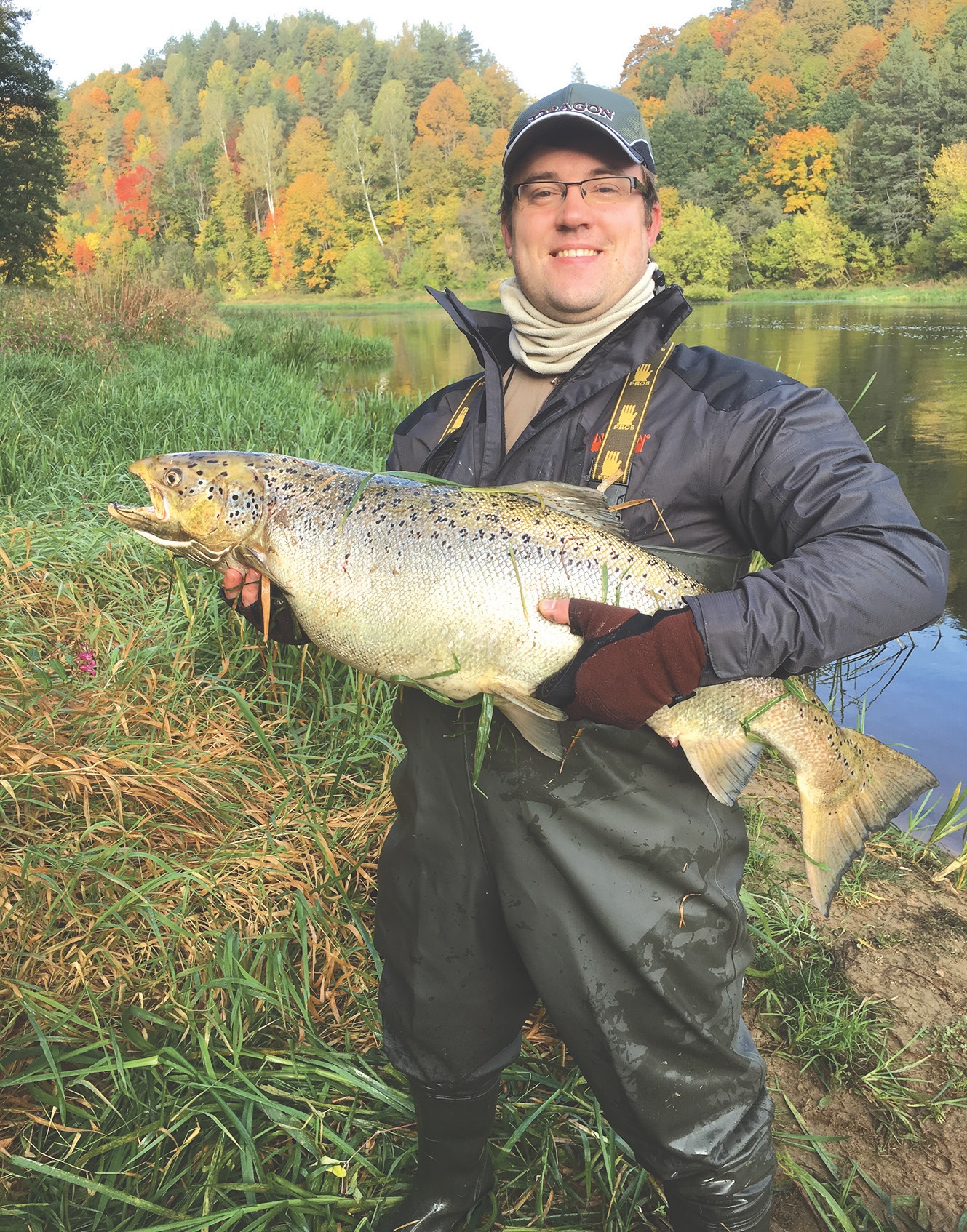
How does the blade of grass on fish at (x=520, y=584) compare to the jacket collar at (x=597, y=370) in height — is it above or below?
below

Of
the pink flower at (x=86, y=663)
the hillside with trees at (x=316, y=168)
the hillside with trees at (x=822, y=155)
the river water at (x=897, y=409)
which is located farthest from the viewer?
the hillside with trees at (x=316, y=168)

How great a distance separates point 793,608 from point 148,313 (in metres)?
13.7

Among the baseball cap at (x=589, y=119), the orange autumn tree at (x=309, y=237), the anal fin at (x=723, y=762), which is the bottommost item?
the anal fin at (x=723, y=762)

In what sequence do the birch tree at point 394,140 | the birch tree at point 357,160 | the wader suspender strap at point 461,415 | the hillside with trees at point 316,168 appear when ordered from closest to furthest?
the wader suspender strap at point 461,415
the hillside with trees at point 316,168
the birch tree at point 357,160
the birch tree at point 394,140

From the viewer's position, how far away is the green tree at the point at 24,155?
2452 cm

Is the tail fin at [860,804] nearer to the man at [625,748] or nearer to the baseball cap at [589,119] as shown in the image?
the man at [625,748]

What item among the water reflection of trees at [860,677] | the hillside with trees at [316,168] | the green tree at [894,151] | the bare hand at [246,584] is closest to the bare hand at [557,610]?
the bare hand at [246,584]

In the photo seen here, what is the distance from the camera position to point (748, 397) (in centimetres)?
174

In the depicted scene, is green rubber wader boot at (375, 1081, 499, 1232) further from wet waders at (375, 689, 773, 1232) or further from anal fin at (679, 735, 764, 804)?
anal fin at (679, 735, 764, 804)

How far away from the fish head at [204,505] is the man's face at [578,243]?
35.2 inches

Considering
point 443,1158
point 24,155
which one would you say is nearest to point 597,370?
point 443,1158

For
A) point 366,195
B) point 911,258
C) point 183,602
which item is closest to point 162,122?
point 366,195

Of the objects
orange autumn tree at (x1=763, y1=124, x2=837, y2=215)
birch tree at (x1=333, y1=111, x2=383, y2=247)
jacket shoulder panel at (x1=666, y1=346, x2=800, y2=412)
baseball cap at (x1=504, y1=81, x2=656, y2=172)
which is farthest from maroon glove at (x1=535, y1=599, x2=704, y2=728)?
birch tree at (x1=333, y1=111, x2=383, y2=247)

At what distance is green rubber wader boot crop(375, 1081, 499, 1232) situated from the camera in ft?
6.66
